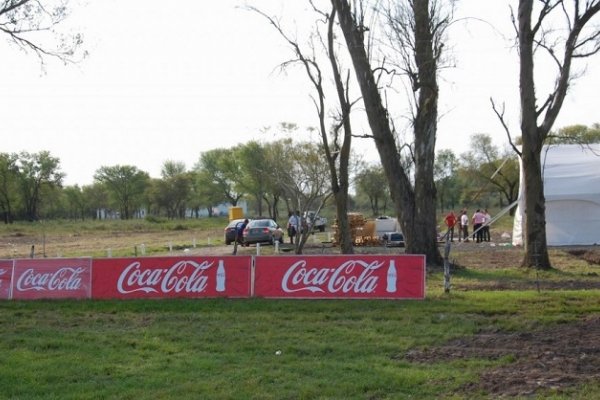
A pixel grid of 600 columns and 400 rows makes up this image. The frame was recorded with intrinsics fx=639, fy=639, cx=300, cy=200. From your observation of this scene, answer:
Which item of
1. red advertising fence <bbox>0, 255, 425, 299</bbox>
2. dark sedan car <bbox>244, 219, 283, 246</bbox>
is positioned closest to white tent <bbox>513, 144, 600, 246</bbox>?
dark sedan car <bbox>244, 219, 283, 246</bbox>

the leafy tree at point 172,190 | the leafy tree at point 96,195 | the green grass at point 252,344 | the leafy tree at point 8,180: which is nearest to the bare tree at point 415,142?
the green grass at point 252,344

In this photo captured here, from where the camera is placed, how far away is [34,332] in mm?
10398

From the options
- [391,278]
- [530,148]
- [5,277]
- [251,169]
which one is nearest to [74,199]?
[251,169]

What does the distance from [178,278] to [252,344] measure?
4890 mm

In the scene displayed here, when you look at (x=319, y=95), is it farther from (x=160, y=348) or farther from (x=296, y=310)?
(x=160, y=348)

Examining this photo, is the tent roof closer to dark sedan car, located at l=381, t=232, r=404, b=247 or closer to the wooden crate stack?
dark sedan car, located at l=381, t=232, r=404, b=247

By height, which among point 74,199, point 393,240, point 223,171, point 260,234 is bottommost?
point 393,240

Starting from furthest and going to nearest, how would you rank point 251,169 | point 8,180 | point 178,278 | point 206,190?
point 206,190 → point 8,180 → point 251,169 → point 178,278

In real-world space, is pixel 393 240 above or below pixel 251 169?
below

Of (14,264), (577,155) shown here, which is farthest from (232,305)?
(577,155)

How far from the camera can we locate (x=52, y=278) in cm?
1435

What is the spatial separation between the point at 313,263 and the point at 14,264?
694cm

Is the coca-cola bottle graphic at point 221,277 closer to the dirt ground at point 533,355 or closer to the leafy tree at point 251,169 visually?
the dirt ground at point 533,355

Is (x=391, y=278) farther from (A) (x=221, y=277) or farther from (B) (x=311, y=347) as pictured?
(B) (x=311, y=347)
